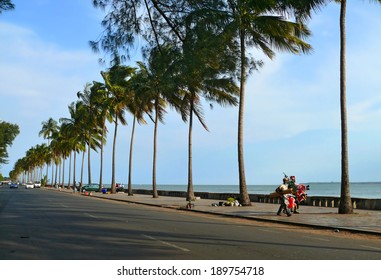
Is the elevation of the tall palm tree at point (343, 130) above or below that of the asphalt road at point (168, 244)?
above

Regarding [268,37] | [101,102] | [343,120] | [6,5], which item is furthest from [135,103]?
[6,5]

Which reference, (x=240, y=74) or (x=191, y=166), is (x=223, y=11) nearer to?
(x=240, y=74)

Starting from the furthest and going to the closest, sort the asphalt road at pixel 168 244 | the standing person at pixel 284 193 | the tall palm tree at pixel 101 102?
the tall palm tree at pixel 101 102
the standing person at pixel 284 193
the asphalt road at pixel 168 244

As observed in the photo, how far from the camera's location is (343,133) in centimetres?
2084

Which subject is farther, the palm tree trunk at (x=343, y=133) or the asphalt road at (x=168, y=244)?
the palm tree trunk at (x=343, y=133)

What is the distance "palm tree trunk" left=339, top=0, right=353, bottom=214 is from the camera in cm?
2065

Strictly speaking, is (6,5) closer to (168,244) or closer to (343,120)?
(168,244)

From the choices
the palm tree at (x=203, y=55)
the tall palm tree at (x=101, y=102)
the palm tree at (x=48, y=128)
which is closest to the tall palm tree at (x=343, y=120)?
the palm tree at (x=203, y=55)

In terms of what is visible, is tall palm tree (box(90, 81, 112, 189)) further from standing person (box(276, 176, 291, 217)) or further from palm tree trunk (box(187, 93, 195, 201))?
standing person (box(276, 176, 291, 217))

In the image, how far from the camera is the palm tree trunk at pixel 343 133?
67.8 ft

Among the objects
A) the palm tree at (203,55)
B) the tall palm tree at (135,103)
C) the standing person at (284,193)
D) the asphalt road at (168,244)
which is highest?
the tall palm tree at (135,103)

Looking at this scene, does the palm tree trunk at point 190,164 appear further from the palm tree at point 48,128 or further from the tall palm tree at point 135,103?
the palm tree at point 48,128

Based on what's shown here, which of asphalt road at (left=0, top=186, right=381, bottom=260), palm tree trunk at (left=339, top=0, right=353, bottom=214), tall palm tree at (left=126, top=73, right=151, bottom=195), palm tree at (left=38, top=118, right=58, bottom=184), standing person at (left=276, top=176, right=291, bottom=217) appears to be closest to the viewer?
asphalt road at (left=0, top=186, right=381, bottom=260)

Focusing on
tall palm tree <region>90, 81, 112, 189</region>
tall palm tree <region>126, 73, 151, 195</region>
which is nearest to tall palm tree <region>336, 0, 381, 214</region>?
tall palm tree <region>126, 73, 151, 195</region>
